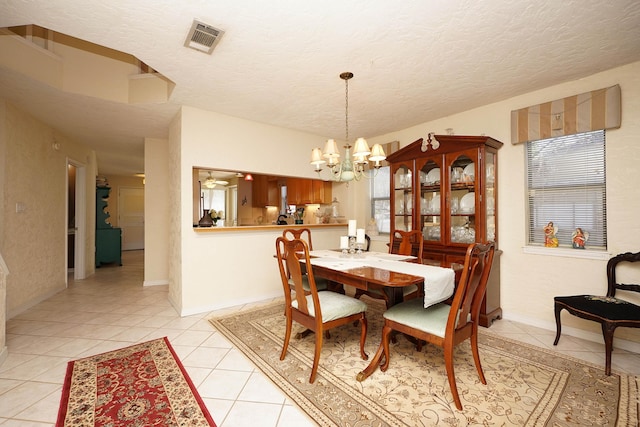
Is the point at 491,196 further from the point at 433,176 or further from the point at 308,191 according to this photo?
the point at 308,191

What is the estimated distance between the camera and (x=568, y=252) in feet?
8.91

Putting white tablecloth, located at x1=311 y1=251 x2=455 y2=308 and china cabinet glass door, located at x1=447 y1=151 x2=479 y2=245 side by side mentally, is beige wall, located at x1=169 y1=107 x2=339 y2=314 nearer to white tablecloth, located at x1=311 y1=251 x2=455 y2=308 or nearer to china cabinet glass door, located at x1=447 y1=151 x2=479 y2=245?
white tablecloth, located at x1=311 y1=251 x2=455 y2=308

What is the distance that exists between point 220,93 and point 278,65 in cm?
89

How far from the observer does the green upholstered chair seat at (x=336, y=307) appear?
200cm

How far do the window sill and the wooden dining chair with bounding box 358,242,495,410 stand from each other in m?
1.54

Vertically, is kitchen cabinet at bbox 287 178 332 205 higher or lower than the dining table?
higher

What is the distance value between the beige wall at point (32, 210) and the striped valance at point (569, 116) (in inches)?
223

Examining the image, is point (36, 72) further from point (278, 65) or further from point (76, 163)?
point (76, 163)

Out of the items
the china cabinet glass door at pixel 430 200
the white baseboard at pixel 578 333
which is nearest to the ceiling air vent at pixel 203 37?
the china cabinet glass door at pixel 430 200

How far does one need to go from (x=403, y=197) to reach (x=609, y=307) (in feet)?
7.25

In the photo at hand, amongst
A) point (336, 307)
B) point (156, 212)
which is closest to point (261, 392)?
point (336, 307)

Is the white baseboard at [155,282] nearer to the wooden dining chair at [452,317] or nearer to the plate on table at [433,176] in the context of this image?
the wooden dining chair at [452,317]

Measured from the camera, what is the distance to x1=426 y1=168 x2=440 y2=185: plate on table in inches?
134

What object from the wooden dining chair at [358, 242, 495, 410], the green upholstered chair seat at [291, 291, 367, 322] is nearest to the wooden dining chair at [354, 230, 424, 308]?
the green upholstered chair seat at [291, 291, 367, 322]
